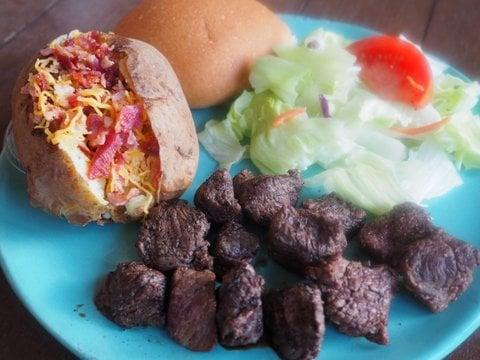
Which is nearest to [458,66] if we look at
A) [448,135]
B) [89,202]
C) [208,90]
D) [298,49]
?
[448,135]

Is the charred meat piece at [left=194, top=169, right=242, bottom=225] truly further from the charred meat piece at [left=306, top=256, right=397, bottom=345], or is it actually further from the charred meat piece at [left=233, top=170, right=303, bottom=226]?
the charred meat piece at [left=306, top=256, right=397, bottom=345]

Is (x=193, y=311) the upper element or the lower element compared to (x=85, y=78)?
lower

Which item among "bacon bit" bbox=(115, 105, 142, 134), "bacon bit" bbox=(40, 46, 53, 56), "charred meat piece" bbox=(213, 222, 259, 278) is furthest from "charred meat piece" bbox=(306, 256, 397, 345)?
"bacon bit" bbox=(40, 46, 53, 56)

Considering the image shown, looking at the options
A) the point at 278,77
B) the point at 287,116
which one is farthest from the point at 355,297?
the point at 278,77

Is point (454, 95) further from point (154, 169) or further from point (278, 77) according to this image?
point (154, 169)

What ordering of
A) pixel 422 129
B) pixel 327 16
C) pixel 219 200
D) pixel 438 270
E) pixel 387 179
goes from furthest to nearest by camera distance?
pixel 327 16 → pixel 422 129 → pixel 387 179 → pixel 219 200 → pixel 438 270

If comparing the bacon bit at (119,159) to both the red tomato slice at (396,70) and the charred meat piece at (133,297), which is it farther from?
the red tomato slice at (396,70)

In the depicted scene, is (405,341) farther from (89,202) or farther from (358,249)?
(89,202)
